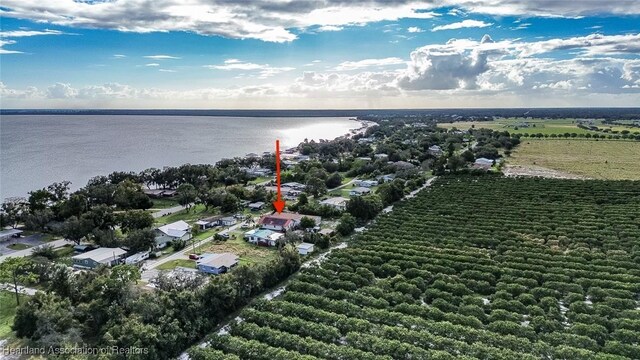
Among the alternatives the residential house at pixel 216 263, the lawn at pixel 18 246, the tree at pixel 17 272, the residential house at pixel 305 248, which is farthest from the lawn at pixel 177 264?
the lawn at pixel 18 246

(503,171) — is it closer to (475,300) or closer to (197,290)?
(475,300)

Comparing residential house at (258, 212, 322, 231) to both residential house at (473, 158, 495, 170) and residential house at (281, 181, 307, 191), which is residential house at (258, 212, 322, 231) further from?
residential house at (473, 158, 495, 170)

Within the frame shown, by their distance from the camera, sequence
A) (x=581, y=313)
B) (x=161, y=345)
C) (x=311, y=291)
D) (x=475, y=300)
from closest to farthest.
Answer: (x=161, y=345) < (x=581, y=313) < (x=475, y=300) < (x=311, y=291)

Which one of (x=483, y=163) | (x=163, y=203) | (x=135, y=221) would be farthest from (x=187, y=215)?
(x=483, y=163)

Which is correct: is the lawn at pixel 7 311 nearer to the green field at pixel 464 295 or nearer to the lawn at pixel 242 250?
the green field at pixel 464 295

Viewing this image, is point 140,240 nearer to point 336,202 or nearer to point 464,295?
point 336,202

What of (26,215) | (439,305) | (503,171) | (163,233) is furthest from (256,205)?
(503,171)
